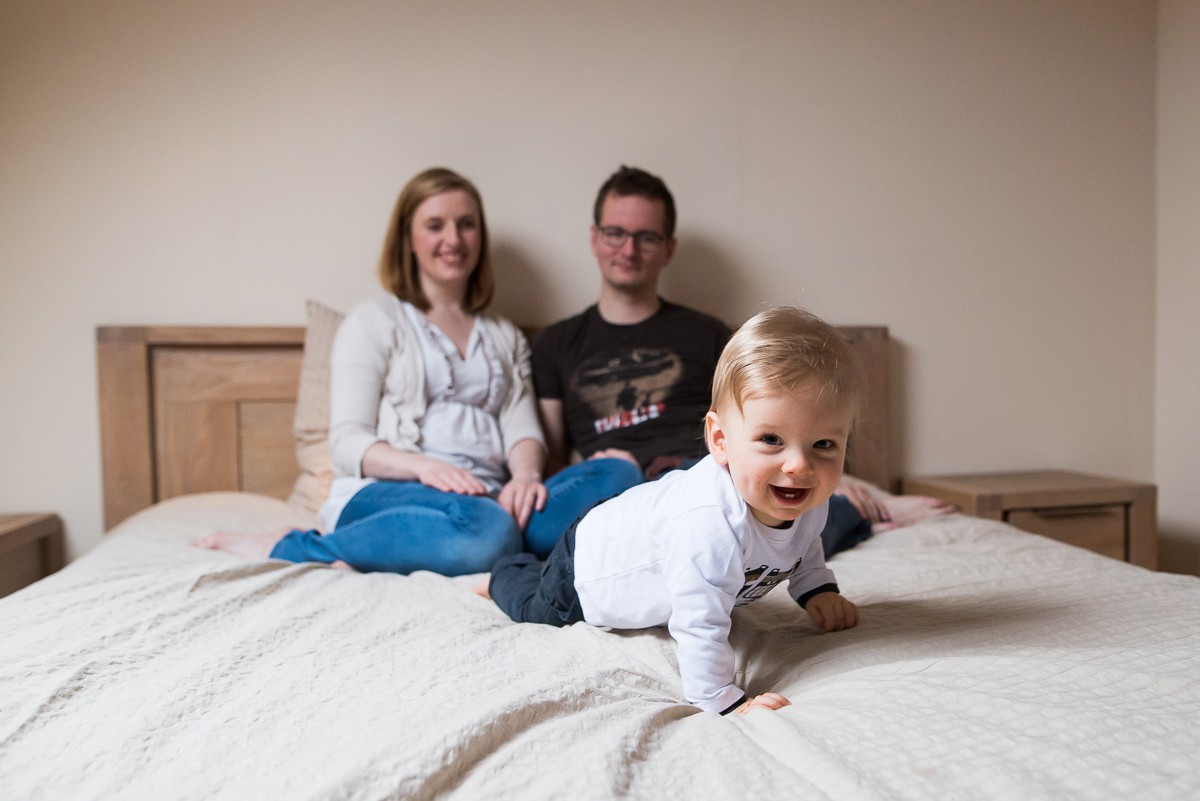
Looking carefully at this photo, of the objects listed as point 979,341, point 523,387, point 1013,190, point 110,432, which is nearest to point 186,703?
point 523,387

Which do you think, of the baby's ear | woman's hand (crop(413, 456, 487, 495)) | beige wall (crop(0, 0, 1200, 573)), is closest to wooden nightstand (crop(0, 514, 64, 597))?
beige wall (crop(0, 0, 1200, 573))

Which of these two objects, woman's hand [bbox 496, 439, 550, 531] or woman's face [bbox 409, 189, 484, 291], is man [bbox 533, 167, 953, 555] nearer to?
woman's hand [bbox 496, 439, 550, 531]

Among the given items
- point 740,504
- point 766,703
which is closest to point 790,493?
point 740,504

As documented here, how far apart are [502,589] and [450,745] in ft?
1.66

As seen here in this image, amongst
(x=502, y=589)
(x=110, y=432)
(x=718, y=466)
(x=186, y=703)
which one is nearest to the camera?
(x=186, y=703)

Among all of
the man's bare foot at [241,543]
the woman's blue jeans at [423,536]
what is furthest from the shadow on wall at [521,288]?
the man's bare foot at [241,543]

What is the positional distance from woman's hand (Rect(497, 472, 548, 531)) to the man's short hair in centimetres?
65

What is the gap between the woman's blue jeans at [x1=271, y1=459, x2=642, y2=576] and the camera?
1373 mm

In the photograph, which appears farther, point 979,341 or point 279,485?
point 979,341

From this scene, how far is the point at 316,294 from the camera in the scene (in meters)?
1.96

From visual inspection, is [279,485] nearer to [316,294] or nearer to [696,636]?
[316,294]

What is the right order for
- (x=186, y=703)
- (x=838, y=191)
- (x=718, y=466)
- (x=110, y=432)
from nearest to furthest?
(x=186, y=703), (x=718, y=466), (x=110, y=432), (x=838, y=191)

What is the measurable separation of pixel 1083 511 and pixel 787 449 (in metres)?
1.57

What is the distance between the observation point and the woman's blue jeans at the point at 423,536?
4.50 feet
